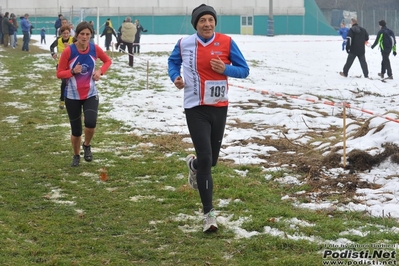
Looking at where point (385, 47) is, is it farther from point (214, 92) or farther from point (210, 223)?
point (210, 223)

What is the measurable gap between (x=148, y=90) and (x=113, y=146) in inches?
280

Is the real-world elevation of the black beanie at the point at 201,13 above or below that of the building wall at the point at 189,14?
below

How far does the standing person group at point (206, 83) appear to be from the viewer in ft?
19.5

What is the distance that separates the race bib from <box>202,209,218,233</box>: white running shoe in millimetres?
979

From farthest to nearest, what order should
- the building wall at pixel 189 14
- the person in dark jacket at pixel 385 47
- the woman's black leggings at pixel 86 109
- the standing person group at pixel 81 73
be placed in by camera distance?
the building wall at pixel 189 14
the person in dark jacket at pixel 385 47
the woman's black leggings at pixel 86 109
the standing person group at pixel 81 73

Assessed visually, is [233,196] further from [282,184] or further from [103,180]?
[103,180]

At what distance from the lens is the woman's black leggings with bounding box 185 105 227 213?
593cm

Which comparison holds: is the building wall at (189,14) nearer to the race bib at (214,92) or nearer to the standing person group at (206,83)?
the standing person group at (206,83)

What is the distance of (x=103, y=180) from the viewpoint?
8.07 metres

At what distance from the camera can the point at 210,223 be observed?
582 centimetres

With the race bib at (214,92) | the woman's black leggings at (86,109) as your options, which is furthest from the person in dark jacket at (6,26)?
the race bib at (214,92)

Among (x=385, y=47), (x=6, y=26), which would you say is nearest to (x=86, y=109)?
(x=385, y=47)

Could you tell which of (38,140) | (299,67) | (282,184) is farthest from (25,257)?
(299,67)

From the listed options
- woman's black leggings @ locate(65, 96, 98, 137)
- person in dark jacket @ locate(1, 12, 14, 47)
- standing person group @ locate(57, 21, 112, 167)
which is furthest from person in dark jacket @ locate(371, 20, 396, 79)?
person in dark jacket @ locate(1, 12, 14, 47)
